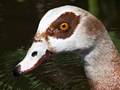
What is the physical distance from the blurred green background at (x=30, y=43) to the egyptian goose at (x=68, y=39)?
0.96 meters

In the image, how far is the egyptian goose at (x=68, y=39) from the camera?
317cm

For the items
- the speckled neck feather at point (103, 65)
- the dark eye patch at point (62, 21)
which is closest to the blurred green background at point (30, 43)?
the speckled neck feather at point (103, 65)

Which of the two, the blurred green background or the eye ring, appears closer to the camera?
the eye ring

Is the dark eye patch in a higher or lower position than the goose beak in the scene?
higher

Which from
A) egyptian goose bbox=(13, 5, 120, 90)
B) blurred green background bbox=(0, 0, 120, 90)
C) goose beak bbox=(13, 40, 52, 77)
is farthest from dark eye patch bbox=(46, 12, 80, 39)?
blurred green background bbox=(0, 0, 120, 90)

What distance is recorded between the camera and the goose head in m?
3.17

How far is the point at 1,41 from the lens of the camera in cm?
568

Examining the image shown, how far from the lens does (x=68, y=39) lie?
3.22 meters

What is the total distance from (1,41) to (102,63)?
266 cm

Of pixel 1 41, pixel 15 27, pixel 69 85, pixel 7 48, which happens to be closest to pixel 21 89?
pixel 69 85

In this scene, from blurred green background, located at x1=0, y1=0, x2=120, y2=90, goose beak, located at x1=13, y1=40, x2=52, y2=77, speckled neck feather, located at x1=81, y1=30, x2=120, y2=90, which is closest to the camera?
goose beak, located at x1=13, y1=40, x2=52, y2=77

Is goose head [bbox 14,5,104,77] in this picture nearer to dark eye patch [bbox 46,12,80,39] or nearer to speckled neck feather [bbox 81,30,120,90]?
dark eye patch [bbox 46,12,80,39]

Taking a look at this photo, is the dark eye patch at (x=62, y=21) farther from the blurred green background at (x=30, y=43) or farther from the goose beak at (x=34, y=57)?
the blurred green background at (x=30, y=43)

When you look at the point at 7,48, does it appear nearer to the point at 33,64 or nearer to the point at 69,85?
the point at 69,85
